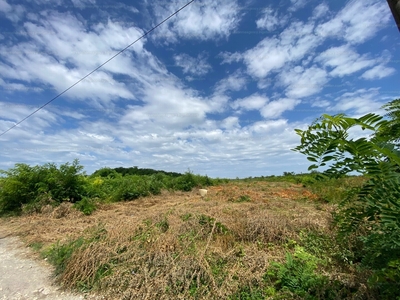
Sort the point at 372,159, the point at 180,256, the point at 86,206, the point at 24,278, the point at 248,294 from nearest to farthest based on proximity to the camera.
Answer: the point at 372,159 < the point at 248,294 < the point at 180,256 < the point at 24,278 < the point at 86,206

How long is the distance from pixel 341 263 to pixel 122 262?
270 cm

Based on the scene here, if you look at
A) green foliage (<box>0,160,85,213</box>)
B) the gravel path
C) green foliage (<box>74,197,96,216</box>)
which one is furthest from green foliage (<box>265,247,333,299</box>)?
green foliage (<box>0,160,85,213</box>)

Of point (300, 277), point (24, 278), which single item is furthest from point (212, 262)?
point (24, 278)

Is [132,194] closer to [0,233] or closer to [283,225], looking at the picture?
[0,233]

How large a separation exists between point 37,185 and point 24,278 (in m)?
5.43

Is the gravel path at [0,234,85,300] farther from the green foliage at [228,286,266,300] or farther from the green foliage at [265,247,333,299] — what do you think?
the green foliage at [265,247,333,299]

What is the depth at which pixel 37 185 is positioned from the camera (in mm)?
7555

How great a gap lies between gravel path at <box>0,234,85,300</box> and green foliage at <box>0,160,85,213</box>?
3.58 m

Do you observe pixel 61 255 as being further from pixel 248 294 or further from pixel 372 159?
pixel 372 159

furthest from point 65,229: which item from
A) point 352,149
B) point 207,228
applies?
point 352,149

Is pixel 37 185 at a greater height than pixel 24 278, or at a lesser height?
greater

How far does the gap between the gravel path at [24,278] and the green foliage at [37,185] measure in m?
3.58

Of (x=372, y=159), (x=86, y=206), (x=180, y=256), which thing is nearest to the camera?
(x=372, y=159)

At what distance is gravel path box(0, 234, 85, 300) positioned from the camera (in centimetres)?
267
